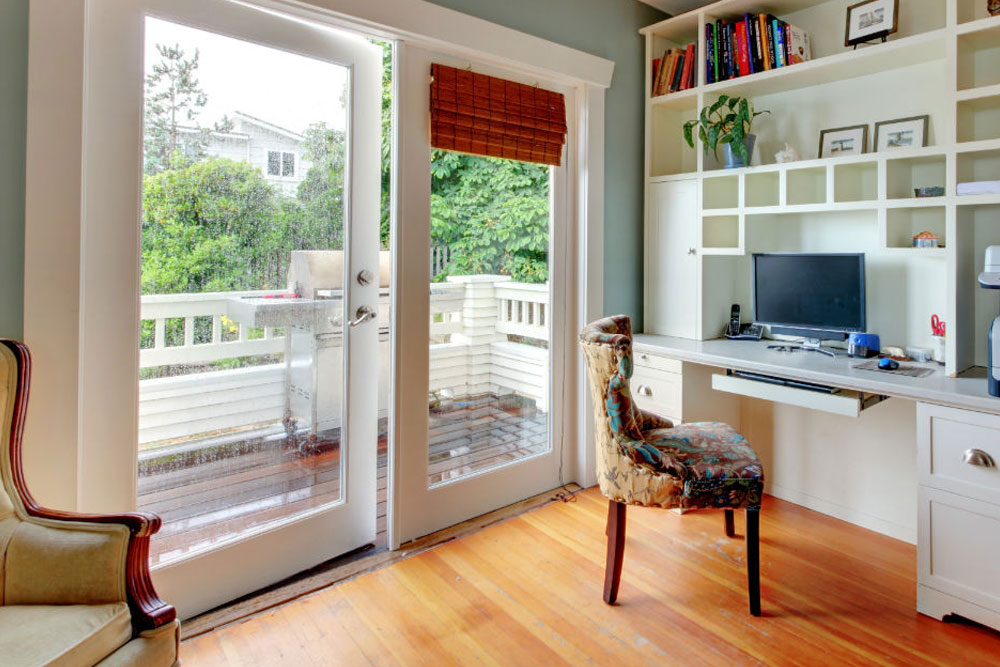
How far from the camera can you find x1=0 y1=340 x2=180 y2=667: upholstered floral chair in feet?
3.99

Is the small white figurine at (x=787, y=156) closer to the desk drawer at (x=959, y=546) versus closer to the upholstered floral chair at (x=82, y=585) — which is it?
the desk drawer at (x=959, y=546)

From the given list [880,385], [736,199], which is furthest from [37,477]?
[736,199]

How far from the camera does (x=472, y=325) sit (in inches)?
108

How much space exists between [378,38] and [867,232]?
225 cm

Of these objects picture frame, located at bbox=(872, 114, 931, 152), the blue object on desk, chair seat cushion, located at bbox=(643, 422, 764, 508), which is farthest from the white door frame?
picture frame, located at bbox=(872, 114, 931, 152)

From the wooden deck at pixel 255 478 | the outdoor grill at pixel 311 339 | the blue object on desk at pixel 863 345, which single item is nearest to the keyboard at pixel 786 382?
the blue object on desk at pixel 863 345

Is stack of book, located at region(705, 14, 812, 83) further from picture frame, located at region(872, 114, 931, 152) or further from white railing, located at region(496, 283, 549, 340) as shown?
white railing, located at region(496, 283, 549, 340)

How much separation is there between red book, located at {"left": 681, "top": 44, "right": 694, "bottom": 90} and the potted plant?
0.22 m

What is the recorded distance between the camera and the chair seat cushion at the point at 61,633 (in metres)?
1.13

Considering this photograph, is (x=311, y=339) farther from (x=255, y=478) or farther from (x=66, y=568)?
(x=66, y=568)

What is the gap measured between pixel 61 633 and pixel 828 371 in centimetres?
242

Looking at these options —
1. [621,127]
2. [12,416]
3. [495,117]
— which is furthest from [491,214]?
[12,416]

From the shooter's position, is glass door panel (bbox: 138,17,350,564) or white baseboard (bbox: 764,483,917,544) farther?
white baseboard (bbox: 764,483,917,544)

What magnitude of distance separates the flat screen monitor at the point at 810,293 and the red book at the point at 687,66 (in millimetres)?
988
